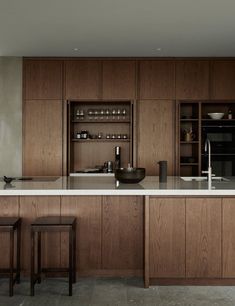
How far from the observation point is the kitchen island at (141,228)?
3.49 metres

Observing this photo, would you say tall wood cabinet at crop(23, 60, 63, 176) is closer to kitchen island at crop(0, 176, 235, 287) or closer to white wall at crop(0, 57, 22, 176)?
white wall at crop(0, 57, 22, 176)

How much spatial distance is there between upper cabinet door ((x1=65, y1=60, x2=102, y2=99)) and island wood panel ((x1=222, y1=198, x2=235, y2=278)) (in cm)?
317

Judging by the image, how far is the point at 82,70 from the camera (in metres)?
6.05

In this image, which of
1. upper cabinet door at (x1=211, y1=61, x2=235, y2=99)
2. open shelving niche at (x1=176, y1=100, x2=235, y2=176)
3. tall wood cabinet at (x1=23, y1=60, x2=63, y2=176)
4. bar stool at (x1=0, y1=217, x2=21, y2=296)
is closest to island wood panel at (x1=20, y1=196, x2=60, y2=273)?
bar stool at (x1=0, y1=217, x2=21, y2=296)

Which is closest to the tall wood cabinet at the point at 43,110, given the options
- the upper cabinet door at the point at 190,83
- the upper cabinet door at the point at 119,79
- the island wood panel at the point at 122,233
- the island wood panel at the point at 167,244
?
the upper cabinet door at the point at 119,79

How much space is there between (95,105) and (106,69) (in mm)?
691

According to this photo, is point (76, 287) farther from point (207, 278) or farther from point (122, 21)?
point (122, 21)

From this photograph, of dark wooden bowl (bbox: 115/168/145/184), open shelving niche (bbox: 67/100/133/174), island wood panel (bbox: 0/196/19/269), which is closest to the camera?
island wood panel (bbox: 0/196/19/269)

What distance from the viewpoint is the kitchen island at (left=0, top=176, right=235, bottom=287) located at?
3.49m

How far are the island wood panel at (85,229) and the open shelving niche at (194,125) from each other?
2691 mm

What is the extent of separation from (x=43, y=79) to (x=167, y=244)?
3.61m

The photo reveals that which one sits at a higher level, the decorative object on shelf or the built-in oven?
the decorative object on shelf

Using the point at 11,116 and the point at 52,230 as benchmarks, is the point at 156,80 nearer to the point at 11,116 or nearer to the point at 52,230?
the point at 11,116

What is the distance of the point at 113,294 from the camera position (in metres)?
3.34
